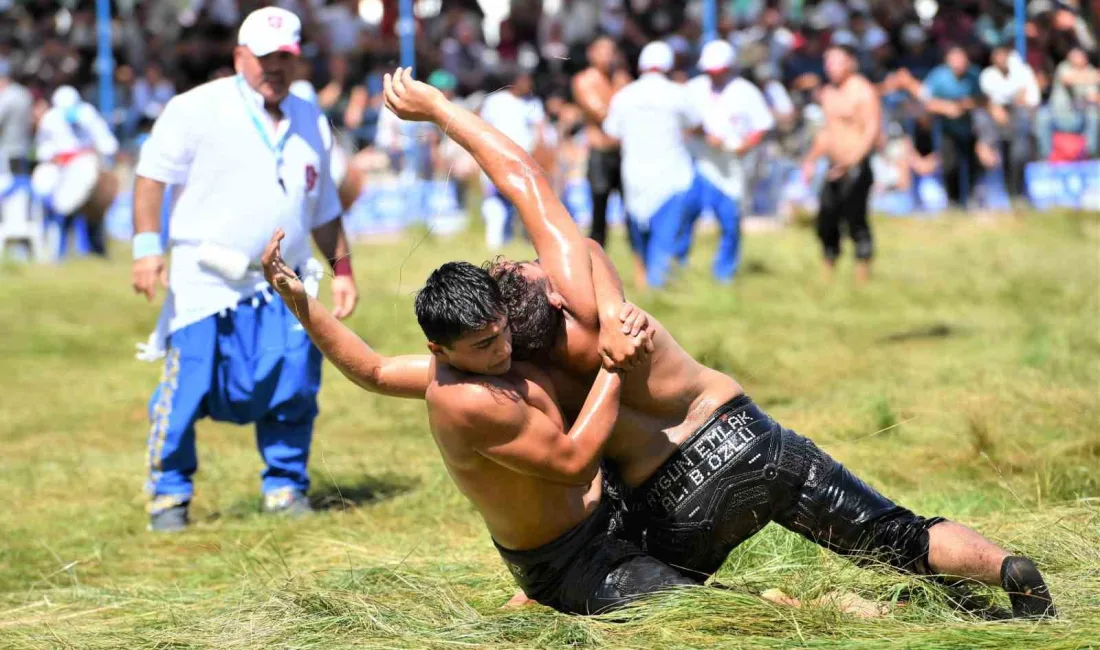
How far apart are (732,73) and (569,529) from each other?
33.0 ft

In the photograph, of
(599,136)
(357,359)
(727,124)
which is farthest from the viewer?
(599,136)

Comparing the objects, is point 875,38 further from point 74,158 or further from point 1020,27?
point 74,158

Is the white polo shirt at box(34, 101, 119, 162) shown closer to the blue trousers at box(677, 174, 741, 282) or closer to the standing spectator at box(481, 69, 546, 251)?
the standing spectator at box(481, 69, 546, 251)

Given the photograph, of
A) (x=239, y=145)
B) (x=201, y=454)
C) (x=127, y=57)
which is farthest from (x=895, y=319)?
(x=127, y=57)

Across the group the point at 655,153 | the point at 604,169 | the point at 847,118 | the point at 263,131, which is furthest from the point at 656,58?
the point at 263,131

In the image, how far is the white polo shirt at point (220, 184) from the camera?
601cm

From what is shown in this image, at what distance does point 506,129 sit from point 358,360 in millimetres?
10227

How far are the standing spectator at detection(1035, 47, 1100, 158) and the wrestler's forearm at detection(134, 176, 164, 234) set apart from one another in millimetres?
13896

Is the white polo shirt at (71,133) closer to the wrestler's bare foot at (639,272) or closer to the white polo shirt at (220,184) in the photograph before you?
the wrestler's bare foot at (639,272)

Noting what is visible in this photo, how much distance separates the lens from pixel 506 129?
14.3 meters

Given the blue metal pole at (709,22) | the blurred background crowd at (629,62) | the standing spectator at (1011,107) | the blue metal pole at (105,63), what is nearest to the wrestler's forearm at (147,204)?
the blurred background crowd at (629,62)

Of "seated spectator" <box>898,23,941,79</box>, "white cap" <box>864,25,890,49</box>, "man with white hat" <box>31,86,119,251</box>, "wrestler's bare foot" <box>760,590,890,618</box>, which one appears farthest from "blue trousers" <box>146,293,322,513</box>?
"seated spectator" <box>898,23,941,79</box>

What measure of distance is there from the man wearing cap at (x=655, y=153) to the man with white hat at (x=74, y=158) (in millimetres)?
6390

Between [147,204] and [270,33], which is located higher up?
[270,33]
